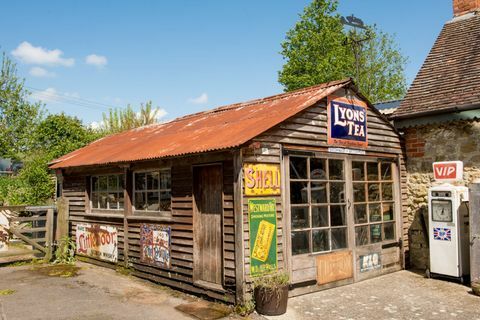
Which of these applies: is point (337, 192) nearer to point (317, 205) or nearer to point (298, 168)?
→ point (317, 205)

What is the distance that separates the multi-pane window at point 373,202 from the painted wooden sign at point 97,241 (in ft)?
18.5

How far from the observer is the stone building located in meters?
8.84

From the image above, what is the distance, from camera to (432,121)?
9297 mm

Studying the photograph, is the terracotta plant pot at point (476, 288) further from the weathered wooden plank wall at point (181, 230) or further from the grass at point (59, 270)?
the grass at point (59, 270)

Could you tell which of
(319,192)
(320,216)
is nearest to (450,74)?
(319,192)

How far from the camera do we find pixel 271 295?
20.5 ft

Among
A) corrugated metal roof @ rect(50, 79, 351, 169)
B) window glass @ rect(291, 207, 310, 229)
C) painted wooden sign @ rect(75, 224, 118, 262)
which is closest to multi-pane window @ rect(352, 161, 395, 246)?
window glass @ rect(291, 207, 310, 229)

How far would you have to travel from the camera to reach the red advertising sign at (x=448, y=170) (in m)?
8.31

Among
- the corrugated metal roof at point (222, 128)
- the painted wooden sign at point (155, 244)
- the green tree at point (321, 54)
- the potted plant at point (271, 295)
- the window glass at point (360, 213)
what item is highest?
the green tree at point (321, 54)

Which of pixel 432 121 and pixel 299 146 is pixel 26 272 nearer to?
pixel 299 146

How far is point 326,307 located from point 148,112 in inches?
1160

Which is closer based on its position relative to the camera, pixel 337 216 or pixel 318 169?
pixel 318 169

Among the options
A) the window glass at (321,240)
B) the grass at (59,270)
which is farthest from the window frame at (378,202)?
the grass at (59,270)

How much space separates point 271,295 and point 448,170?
4.76 meters
